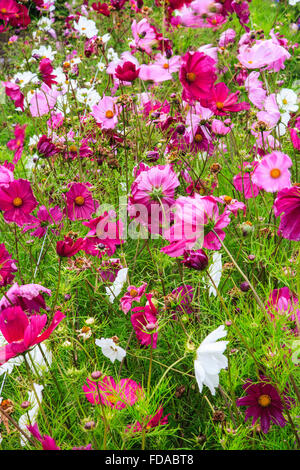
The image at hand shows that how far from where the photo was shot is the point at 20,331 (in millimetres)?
555

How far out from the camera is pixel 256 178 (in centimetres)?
78

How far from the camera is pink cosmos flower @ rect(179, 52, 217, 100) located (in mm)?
799

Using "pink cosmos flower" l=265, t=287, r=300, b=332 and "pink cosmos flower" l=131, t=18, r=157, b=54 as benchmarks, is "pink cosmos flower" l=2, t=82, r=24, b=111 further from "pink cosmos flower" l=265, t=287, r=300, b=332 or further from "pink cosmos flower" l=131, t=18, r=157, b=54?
"pink cosmos flower" l=265, t=287, r=300, b=332

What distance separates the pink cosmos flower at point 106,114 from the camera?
1073 millimetres

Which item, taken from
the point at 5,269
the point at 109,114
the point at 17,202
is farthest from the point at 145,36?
the point at 5,269

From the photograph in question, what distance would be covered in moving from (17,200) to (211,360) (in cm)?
51

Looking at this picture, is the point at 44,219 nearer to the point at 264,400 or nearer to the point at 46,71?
the point at 46,71

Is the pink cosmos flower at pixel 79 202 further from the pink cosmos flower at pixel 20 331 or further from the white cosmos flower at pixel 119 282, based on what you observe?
the pink cosmos flower at pixel 20 331

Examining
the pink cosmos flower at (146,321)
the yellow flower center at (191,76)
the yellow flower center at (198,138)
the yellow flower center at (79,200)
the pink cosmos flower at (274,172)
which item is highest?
the yellow flower center at (191,76)

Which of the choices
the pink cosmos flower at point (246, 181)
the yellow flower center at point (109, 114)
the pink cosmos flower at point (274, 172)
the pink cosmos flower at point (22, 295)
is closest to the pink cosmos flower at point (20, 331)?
the pink cosmos flower at point (22, 295)

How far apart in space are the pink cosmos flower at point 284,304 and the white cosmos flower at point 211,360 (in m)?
0.15

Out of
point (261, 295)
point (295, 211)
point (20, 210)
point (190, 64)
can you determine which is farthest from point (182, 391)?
point (190, 64)

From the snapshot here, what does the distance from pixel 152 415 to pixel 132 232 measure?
0.43 meters
